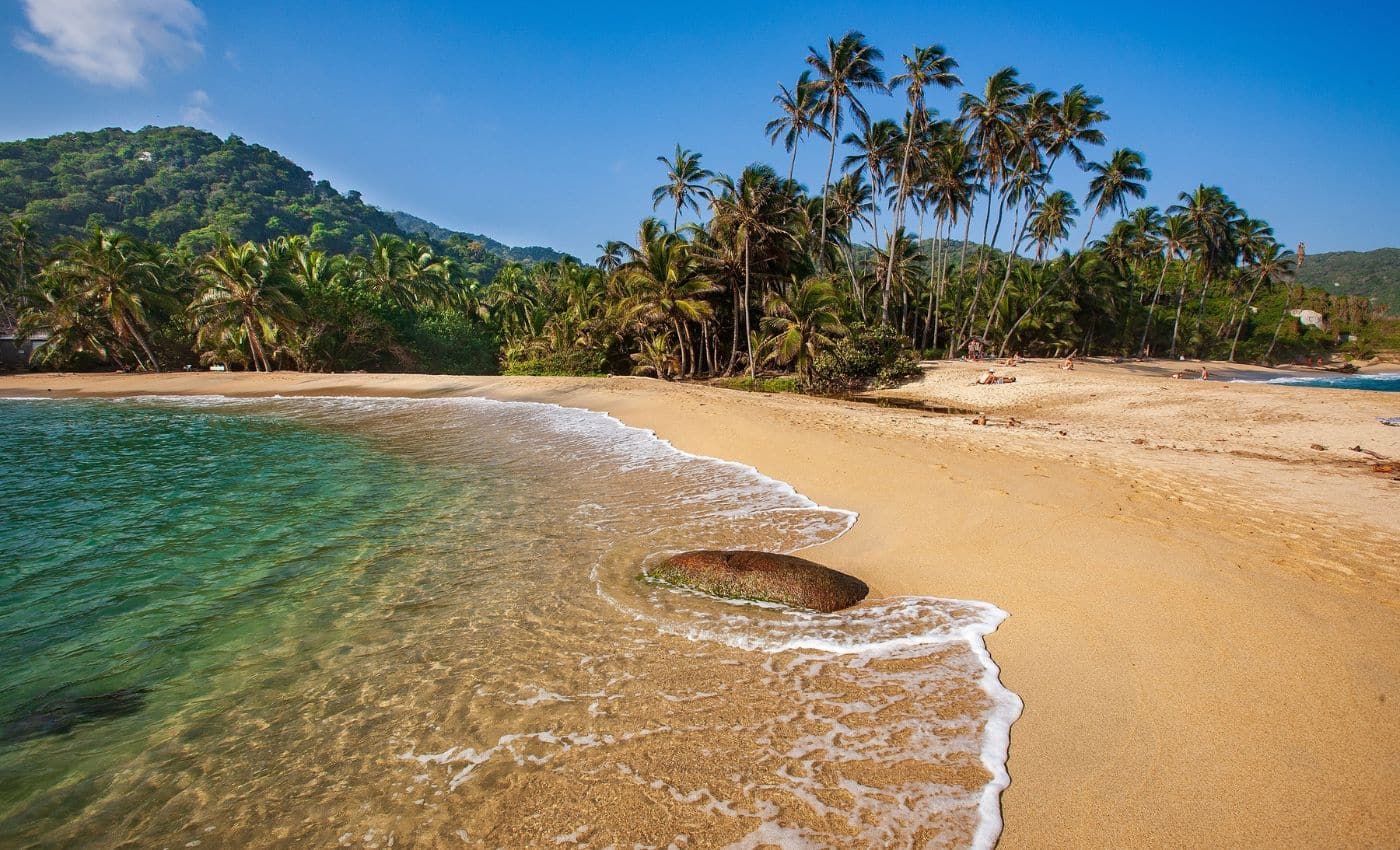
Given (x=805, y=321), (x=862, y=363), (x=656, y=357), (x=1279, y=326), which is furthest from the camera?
(x=1279, y=326)

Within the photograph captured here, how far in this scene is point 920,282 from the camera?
40719 mm

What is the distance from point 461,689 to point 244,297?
1306 inches

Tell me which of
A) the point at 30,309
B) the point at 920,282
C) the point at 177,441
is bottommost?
the point at 177,441

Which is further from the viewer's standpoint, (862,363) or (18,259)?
(18,259)

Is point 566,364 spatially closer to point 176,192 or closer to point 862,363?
point 862,363

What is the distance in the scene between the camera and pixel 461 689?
3703 mm

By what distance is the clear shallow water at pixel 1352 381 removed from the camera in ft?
115

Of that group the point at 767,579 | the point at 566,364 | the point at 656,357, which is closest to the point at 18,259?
the point at 566,364

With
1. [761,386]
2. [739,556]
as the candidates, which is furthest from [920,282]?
[739,556]

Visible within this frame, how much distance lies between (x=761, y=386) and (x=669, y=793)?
25193mm

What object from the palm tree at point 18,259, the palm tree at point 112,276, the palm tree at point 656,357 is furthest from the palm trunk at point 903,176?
the palm tree at point 18,259

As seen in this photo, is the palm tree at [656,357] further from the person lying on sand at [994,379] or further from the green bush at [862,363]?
the person lying on sand at [994,379]

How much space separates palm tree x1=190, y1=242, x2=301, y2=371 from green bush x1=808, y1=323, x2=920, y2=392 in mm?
27168

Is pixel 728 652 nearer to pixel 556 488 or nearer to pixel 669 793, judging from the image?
pixel 669 793
